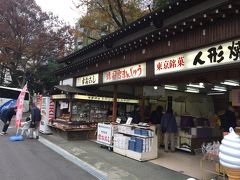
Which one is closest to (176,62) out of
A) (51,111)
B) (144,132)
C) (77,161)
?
(144,132)

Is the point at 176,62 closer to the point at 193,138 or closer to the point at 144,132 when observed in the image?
Result: the point at 144,132

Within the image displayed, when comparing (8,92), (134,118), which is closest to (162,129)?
(134,118)

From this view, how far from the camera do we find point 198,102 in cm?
1819

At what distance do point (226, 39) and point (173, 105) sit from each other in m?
10.2

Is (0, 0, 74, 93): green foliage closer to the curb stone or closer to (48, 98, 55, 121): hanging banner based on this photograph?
(48, 98, 55, 121): hanging banner

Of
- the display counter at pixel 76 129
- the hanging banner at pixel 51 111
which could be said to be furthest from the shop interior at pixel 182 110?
the hanging banner at pixel 51 111

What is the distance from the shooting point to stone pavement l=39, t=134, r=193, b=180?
27.4 feet

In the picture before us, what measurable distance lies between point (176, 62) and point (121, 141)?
417 cm

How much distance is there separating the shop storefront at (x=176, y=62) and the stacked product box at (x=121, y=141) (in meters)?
0.04

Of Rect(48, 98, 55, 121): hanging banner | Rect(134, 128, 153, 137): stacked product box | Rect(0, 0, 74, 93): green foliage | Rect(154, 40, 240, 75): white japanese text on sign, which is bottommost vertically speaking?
Rect(134, 128, 153, 137): stacked product box

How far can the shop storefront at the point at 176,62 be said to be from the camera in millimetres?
7582

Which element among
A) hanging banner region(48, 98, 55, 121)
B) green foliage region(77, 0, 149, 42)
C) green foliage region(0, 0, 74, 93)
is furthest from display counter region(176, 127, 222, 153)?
green foliage region(0, 0, 74, 93)

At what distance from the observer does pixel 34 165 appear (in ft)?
31.0

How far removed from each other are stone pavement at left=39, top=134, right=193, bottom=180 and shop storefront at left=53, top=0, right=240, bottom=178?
2.74 feet
